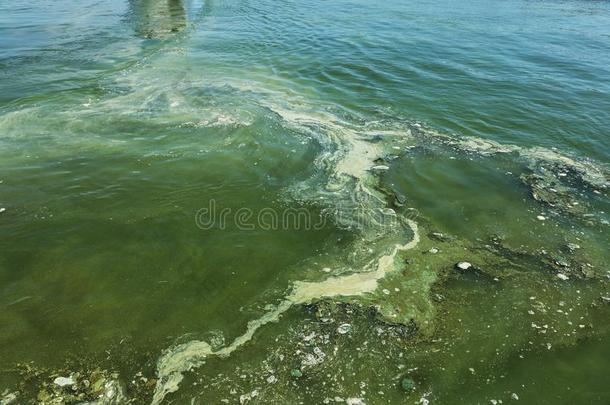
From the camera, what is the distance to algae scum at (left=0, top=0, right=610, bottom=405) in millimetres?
6551

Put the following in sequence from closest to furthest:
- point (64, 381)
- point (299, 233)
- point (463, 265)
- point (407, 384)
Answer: point (64, 381) < point (407, 384) < point (463, 265) < point (299, 233)

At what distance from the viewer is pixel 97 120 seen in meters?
13.4

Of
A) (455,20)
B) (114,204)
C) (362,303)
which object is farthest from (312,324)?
(455,20)

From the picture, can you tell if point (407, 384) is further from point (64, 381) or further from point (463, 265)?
point (64, 381)

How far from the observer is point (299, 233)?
9359 millimetres

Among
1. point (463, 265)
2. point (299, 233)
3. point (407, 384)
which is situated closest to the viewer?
point (407, 384)

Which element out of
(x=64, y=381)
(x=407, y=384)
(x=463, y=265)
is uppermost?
(x=463, y=265)

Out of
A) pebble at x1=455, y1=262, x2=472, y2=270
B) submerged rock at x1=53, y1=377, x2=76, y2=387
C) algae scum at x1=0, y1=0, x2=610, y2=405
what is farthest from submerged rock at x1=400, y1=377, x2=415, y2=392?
submerged rock at x1=53, y1=377, x2=76, y2=387

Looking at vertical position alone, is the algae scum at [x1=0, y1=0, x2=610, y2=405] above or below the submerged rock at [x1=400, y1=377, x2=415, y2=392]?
above

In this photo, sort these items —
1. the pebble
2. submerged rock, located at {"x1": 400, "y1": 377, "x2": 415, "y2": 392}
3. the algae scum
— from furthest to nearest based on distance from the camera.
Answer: the pebble < the algae scum < submerged rock, located at {"x1": 400, "y1": 377, "x2": 415, "y2": 392}

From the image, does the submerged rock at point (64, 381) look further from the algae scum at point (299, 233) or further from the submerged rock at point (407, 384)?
the submerged rock at point (407, 384)

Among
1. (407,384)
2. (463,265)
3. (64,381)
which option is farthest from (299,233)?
(64,381)

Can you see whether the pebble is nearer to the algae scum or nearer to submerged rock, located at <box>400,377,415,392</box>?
the algae scum

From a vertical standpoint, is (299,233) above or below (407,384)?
above
